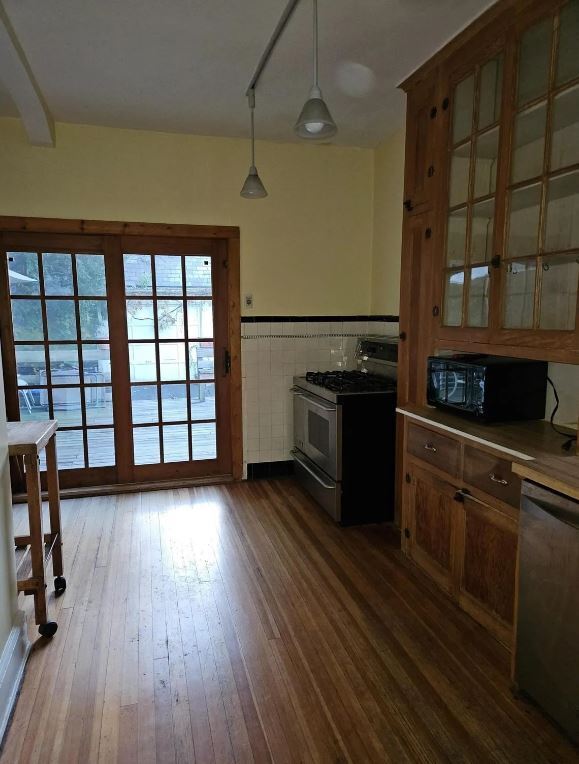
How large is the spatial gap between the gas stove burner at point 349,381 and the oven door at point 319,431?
4.7 inches

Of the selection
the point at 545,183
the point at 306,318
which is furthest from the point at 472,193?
the point at 306,318

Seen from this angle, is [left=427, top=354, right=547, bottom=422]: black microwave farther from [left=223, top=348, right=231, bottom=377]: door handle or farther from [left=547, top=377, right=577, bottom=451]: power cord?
[left=223, top=348, right=231, bottom=377]: door handle

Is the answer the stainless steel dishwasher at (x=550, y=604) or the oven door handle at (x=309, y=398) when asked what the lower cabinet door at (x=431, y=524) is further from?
the oven door handle at (x=309, y=398)

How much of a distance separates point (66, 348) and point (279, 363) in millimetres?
1666

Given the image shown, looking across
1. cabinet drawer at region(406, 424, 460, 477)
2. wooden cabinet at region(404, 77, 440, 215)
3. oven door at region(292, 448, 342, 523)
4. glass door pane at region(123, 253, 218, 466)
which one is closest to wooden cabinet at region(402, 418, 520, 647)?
cabinet drawer at region(406, 424, 460, 477)

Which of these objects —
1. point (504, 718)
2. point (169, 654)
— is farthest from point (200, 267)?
point (504, 718)

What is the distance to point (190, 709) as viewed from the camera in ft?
5.79

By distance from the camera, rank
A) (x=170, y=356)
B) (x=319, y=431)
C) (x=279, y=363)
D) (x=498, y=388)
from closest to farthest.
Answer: (x=498, y=388)
(x=319, y=431)
(x=170, y=356)
(x=279, y=363)

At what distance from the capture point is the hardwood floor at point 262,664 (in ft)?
5.33

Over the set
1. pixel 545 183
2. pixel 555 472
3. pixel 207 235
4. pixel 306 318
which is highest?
pixel 207 235

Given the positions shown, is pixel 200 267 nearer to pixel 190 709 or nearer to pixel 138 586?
pixel 138 586

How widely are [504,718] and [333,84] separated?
10.5ft

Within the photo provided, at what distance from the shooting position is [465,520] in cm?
219

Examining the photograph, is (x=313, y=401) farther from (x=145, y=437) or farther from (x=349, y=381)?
(x=145, y=437)
